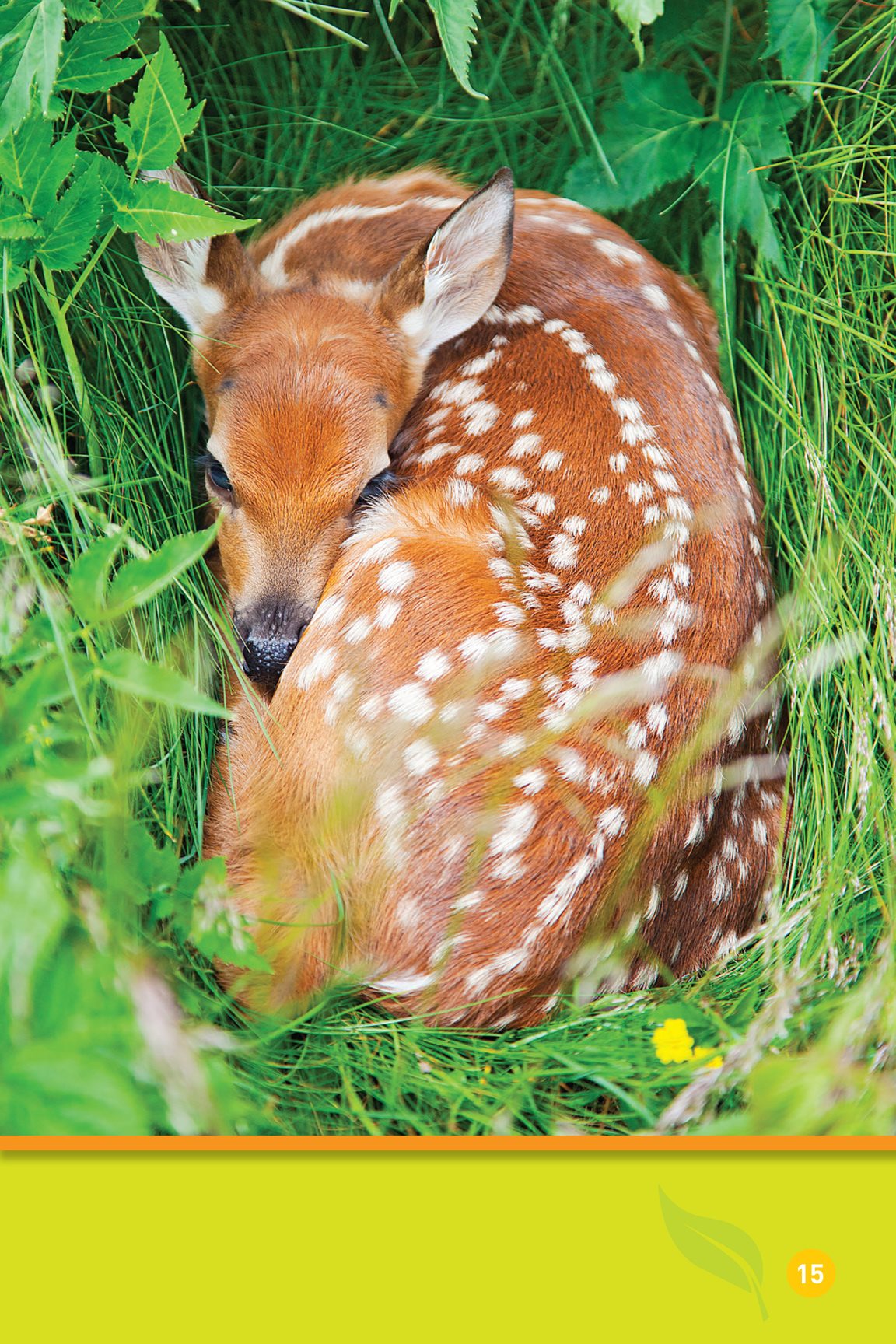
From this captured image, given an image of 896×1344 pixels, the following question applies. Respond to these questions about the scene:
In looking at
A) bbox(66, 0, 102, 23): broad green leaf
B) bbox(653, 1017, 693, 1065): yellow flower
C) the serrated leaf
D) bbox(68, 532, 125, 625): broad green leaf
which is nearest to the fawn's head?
the serrated leaf

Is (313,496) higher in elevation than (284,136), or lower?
lower

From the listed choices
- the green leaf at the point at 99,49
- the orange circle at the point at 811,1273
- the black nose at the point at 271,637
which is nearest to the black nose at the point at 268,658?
the black nose at the point at 271,637

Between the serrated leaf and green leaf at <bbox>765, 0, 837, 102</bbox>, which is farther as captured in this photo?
green leaf at <bbox>765, 0, 837, 102</bbox>

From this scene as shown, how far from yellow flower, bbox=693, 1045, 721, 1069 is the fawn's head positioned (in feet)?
2.99

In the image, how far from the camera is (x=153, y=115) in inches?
61.8

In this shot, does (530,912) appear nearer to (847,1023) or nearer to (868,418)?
(847,1023)

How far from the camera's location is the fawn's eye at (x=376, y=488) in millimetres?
1940

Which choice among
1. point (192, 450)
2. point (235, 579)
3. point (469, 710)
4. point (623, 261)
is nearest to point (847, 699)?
point (469, 710)

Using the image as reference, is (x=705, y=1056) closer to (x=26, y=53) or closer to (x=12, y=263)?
(x=12, y=263)

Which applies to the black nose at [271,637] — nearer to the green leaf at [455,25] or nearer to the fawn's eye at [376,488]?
the fawn's eye at [376,488]

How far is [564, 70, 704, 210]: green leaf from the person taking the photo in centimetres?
210

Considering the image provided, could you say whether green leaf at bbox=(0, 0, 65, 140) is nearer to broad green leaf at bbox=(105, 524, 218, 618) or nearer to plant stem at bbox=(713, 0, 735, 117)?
broad green leaf at bbox=(105, 524, 218, 618)

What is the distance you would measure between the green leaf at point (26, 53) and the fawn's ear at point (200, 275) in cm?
40

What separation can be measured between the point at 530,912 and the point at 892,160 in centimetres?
165
